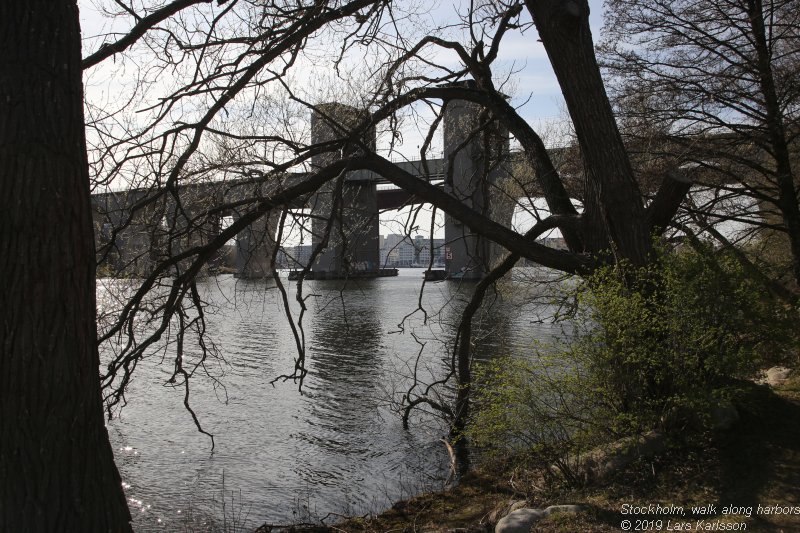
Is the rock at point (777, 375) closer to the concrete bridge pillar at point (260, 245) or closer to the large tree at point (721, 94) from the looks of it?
the large tree at point (721, 94)

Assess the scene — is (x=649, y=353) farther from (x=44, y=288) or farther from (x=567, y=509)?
(x=44, y=288)

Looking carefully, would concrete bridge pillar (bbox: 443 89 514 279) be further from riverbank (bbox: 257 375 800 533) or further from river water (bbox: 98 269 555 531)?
riverbank (bbox: 257 375 800 533)

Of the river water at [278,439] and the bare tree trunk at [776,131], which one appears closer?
the river water at [278,439]

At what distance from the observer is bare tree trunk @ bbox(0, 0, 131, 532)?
3.38 m

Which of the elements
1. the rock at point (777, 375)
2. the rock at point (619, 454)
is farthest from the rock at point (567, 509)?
the rock at point (777, 375)

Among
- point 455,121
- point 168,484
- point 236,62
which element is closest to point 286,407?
point 168,484

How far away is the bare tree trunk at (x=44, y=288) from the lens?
3.38 meters

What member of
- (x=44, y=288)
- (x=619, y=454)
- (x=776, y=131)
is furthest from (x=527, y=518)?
(x=776, y=131)

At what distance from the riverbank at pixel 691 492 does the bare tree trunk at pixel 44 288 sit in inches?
129

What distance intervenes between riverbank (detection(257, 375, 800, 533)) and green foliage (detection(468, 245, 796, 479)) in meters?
0.37

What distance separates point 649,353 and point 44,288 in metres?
4.69

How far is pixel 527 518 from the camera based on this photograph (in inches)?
A: 198

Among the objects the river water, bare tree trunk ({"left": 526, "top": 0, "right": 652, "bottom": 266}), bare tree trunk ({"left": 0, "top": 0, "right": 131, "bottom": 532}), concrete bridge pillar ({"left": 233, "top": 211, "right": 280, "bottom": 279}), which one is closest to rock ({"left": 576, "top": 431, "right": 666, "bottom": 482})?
bare tree trunk ({"left": 526, "top": 0, "right": 652, "bottom": 266})

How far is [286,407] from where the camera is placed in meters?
13.5
